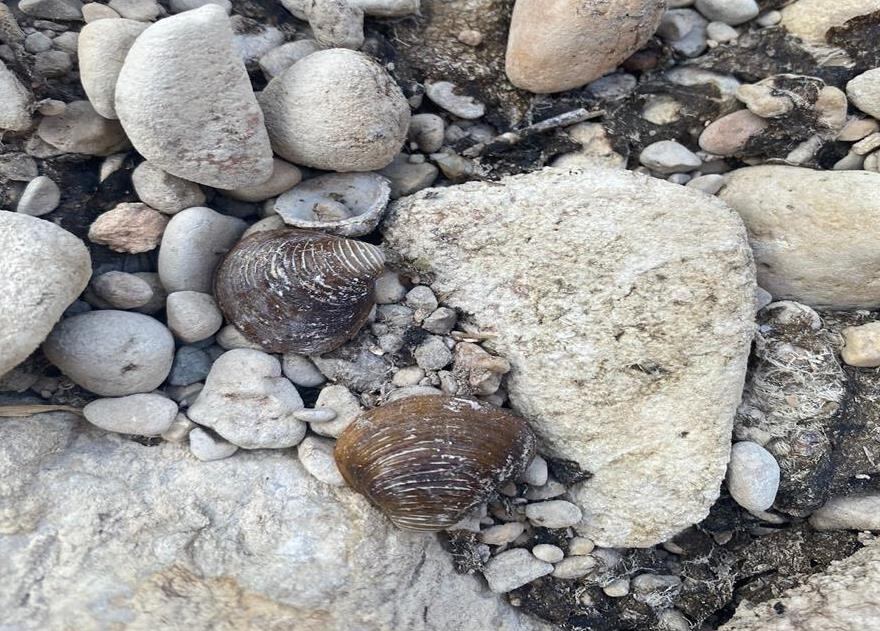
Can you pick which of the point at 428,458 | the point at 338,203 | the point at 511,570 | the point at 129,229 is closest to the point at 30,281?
the point at 129,229

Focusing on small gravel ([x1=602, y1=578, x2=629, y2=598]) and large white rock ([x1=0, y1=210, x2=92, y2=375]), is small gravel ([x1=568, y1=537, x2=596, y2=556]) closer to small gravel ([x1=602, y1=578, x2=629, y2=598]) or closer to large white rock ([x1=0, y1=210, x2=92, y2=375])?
small gravel ([x1=602, y1=578, x2=629, y2=598])

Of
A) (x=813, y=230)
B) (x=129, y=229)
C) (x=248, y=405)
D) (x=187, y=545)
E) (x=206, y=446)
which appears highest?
(x=813, y=230)

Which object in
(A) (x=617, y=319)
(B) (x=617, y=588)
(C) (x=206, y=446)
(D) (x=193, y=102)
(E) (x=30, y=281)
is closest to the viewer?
(E) (x=30, y=281)

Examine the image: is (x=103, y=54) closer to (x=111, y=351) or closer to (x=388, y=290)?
(x=111, y=351)

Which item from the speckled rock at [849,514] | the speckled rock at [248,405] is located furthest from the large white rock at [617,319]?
the speckled rock at [248,405]

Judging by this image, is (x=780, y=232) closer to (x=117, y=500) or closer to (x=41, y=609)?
(x=117, y=500)

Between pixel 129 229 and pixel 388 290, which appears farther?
pixel 388 290

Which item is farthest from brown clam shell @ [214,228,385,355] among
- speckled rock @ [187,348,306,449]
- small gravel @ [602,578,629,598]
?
small gravel @ [602,578,629,598]
